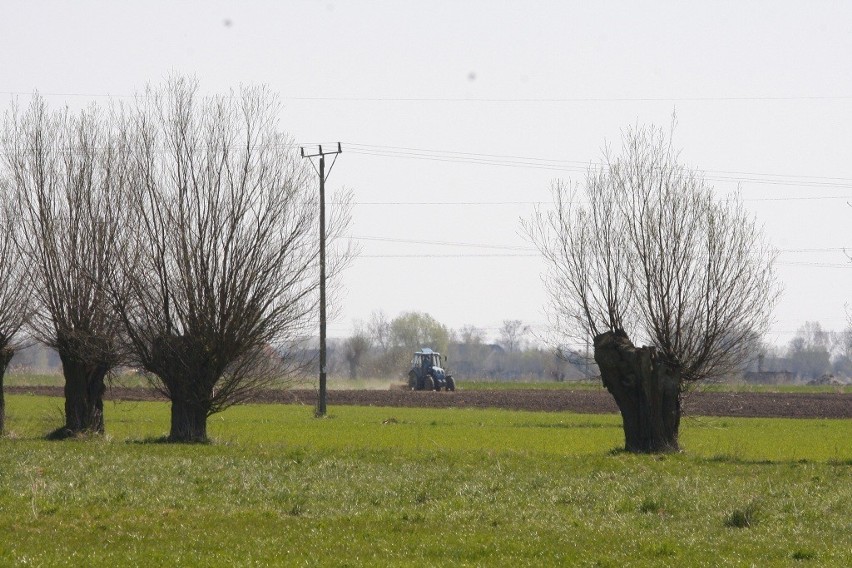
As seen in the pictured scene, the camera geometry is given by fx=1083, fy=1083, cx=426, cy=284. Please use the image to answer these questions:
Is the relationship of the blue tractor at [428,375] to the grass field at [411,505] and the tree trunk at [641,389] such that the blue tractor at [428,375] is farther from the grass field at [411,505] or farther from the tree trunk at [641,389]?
the tree trunk at [641,389]

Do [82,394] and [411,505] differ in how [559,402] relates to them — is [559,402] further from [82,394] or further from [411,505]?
[411,505]

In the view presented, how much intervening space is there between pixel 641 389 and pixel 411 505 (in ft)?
38.9

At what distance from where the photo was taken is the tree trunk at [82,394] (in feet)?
103

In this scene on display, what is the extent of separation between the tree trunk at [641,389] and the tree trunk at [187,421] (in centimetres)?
1082

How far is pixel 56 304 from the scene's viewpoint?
31391 millimetres

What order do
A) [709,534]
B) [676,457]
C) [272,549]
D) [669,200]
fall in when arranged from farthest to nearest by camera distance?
[669,200] → [676,457] → [709,534] → [272,549]

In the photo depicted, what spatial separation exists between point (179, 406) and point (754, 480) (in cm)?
1551

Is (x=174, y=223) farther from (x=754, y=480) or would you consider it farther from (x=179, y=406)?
(x=754, y=480)

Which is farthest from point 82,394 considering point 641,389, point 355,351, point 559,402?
point 355,351

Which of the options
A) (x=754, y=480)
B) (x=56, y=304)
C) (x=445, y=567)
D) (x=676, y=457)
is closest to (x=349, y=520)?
(x=445, y=567)

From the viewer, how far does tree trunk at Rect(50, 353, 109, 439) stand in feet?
103

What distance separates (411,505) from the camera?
16.5m

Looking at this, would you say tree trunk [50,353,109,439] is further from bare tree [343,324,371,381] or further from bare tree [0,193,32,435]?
bare tree [343,324,371,381]

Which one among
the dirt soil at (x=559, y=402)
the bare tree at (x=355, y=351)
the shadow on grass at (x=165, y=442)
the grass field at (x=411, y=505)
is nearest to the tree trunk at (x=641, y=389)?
the grass field at (x=411, y=505)
